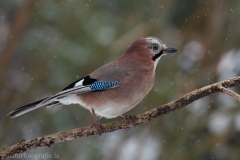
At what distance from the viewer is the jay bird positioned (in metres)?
4.18

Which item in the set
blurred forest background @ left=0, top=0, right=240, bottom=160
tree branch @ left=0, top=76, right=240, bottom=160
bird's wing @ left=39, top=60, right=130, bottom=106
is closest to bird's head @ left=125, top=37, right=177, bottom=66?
bird's wing @ left=39, top=60, right=130, bottom=106

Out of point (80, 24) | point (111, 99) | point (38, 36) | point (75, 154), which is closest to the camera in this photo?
point (111, 99)

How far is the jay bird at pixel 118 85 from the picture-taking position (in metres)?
4.18

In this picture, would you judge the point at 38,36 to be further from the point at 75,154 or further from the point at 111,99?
the point at 111,99

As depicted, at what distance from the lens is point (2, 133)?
231 inches

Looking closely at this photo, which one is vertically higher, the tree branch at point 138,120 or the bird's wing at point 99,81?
the bird's wing at point 99,81

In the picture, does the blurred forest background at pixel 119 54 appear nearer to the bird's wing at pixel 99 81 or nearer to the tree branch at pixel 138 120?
the bird's wing at pixel 99 81

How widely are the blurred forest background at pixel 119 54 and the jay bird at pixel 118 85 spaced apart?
1.25 meters

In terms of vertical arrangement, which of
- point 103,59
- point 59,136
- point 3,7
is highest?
point 3,7

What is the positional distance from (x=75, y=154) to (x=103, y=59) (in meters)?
1.27

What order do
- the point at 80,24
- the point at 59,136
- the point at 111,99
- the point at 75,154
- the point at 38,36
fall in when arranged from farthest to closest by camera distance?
the point at 38,36, the point at 80,24, the point at 75,154, the point at 111,99, the point at 59,136

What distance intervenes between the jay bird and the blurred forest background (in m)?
1.25

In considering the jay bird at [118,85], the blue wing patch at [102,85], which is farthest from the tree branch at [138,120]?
the blue wing patch at [102,85]

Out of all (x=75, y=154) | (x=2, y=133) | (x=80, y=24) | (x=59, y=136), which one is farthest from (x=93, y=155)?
(x=59, y=136)
